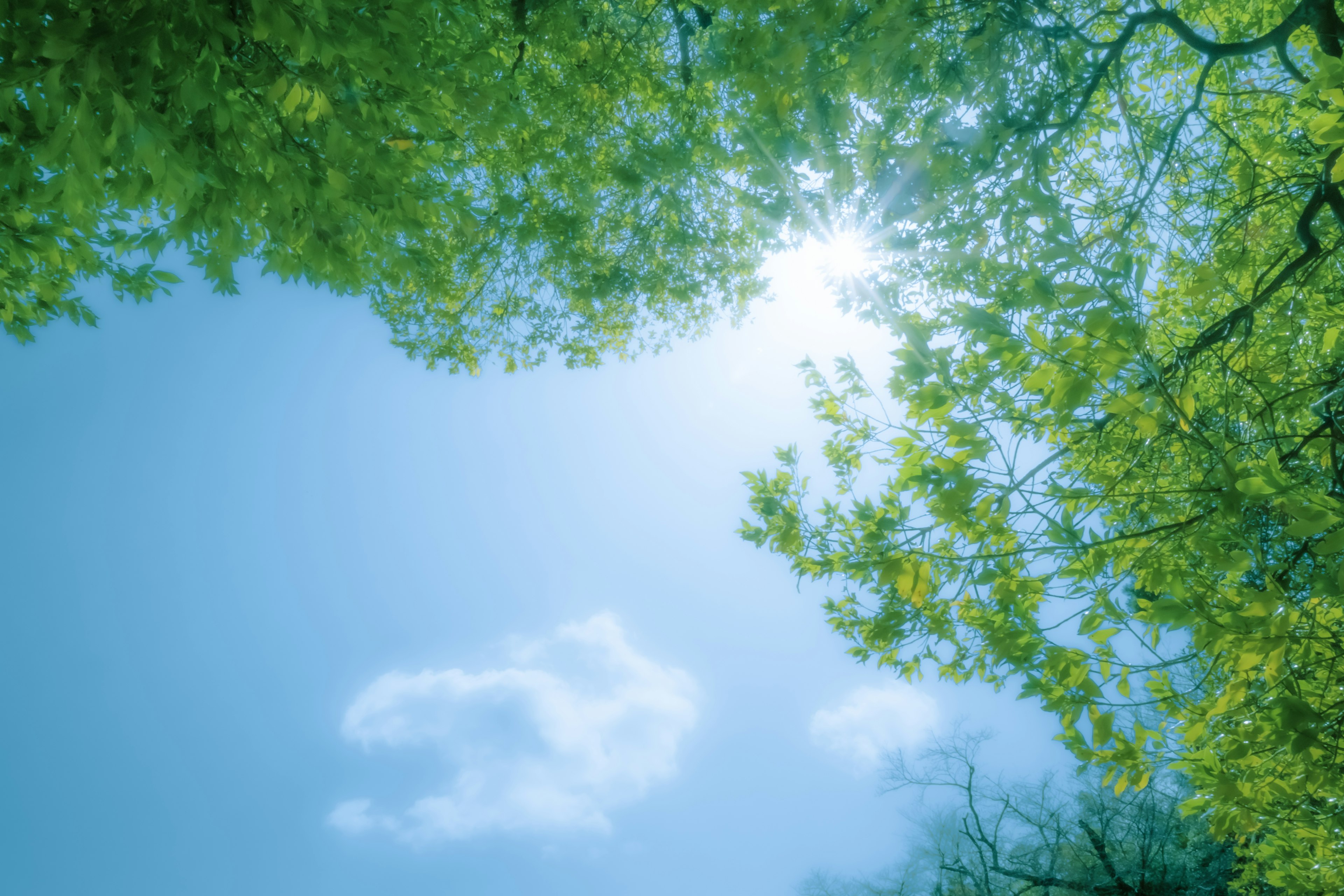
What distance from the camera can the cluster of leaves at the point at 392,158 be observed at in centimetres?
228

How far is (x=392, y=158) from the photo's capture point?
3109mm

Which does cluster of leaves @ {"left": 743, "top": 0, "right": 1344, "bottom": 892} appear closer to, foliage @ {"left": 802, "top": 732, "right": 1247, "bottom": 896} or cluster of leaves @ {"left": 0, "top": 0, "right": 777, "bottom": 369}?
cluster of leaves @ {"left": 0, "top": 0, "right": 777, "bottom": 369}

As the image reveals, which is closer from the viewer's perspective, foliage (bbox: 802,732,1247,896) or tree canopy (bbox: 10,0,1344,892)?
tree canopy (bbox: 10,0,1344,892)

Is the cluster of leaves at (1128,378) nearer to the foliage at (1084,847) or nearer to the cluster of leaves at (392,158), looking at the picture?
the cluster of leaves at (392,158)

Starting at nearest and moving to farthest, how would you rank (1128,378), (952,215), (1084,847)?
1. (1128,378)
2. (952,215)
3. (1084,847)

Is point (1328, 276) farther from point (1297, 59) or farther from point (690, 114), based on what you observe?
point (690, 114)

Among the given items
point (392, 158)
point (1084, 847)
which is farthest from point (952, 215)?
point (1084, 847)

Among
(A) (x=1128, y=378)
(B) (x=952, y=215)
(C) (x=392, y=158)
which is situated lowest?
(A) (x=1128, y=378)

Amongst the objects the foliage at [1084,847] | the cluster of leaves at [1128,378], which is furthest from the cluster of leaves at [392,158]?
the foliage at [1084,847]

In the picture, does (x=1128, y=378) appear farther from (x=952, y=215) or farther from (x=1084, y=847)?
(x=1084, y=847)

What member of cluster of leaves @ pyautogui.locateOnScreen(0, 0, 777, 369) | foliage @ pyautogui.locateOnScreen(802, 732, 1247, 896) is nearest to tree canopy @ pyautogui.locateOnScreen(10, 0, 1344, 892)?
cluster of leaves @ pyautogui.locateOnScreen(0, 0, 777, 369)

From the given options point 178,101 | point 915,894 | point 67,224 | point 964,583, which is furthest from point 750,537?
point 915,894

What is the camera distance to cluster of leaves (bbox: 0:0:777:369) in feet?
7.47

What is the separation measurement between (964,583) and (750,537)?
202cm
